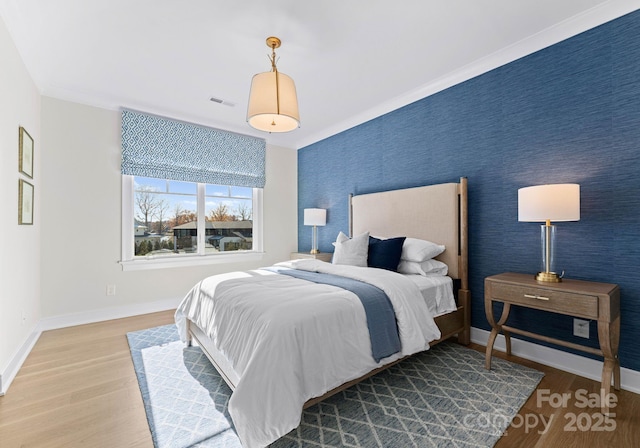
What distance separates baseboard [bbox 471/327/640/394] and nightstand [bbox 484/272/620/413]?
4.5 inches

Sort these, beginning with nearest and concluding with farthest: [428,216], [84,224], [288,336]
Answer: [288,336] → [428,216] → [84,224]

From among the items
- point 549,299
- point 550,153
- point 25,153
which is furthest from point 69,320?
point 550,153

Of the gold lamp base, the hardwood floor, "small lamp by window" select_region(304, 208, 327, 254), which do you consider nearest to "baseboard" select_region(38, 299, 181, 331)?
the hardwood floor

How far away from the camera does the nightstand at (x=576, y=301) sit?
5.82 feet

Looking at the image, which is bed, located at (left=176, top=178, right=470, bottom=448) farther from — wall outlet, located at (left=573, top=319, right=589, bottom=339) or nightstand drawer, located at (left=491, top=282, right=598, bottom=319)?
wall outlet, located at (left=573, top=319, right=589, bottom=339)

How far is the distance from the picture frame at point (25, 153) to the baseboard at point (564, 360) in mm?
4311

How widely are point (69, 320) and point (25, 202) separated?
1506 mm

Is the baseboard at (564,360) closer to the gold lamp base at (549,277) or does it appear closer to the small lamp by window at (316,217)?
the gold lamp base at (549,277)

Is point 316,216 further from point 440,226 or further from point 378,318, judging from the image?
point 378,318

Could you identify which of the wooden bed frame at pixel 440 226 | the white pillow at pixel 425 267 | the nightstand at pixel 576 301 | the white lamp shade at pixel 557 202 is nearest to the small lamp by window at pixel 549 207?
the white lamp shade at pixel 557 202

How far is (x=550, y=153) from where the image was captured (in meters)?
2.39

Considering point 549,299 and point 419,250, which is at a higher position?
point 419,250

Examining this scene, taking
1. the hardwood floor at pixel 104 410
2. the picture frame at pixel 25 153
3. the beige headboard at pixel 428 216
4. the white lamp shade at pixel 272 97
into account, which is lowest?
the hardwood floor at pixel 104 410

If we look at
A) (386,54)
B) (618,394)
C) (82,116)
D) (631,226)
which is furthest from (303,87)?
(618,394)
